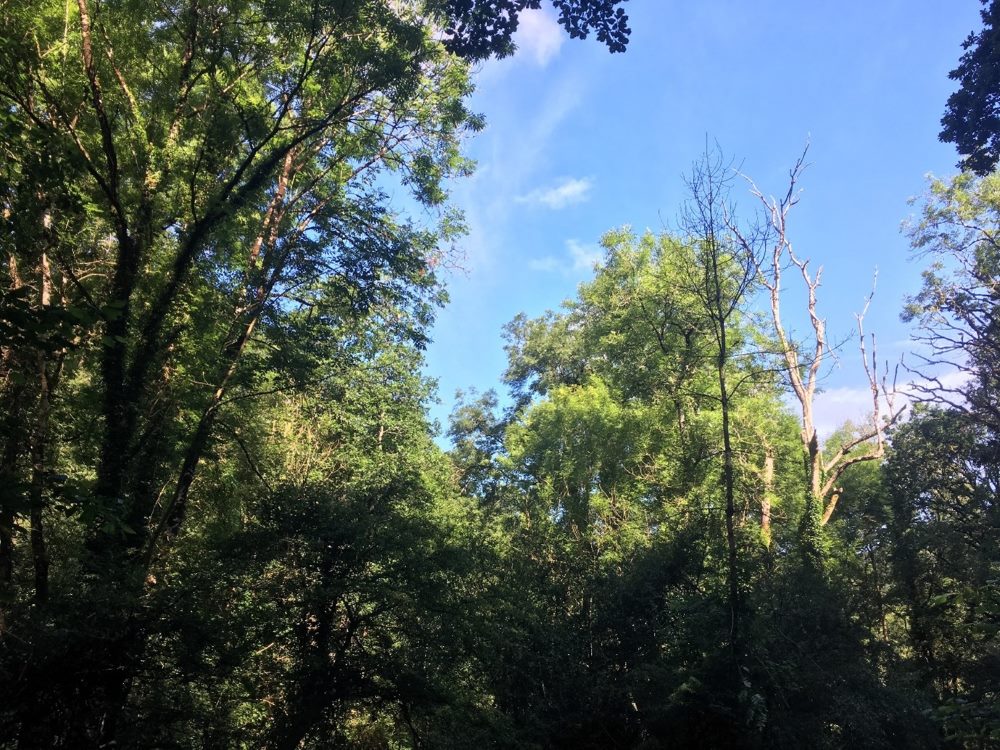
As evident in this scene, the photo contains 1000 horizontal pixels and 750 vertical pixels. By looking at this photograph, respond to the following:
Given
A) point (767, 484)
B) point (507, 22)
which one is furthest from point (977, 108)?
point (767, 484)

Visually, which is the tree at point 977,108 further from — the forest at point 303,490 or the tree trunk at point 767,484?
the tree trunk at point 767,484

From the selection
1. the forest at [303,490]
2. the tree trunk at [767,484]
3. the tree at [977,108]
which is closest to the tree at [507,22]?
the forest at [303,490]

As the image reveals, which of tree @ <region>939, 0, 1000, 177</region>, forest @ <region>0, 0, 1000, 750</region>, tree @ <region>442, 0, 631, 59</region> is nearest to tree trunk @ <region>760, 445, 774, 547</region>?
forest @ <region>0, 0, 1000, 750</region>

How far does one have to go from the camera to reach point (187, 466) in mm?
8211

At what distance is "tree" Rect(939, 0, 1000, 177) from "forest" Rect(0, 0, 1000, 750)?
0.14ft

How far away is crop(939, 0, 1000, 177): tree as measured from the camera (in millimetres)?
7727

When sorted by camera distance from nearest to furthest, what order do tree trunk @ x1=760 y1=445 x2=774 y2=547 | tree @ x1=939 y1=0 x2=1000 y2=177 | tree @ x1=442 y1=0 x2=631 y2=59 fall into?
1. tree @ x1=442 y1=0 x2=631 y2=59
2. tree @ x1=939 y1=0 x2=1000 y2=177
3. tree trunk @ x1=760 y1=445 x2=774 y2=547

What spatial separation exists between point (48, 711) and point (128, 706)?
3.24 ft

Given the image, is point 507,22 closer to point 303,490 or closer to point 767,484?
point 303,490

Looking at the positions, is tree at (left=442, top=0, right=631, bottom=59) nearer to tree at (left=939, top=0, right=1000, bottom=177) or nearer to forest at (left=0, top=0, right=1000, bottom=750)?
forest at (left=0, top=0, right=1000, bottom=750)

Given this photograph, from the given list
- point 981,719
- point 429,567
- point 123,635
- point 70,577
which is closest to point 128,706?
point 123,635

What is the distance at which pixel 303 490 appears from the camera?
354 inches

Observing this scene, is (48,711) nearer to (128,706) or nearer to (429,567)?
(128,706)

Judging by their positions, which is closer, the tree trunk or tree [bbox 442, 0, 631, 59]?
tree [bbox 442, 0, 631, 59]
